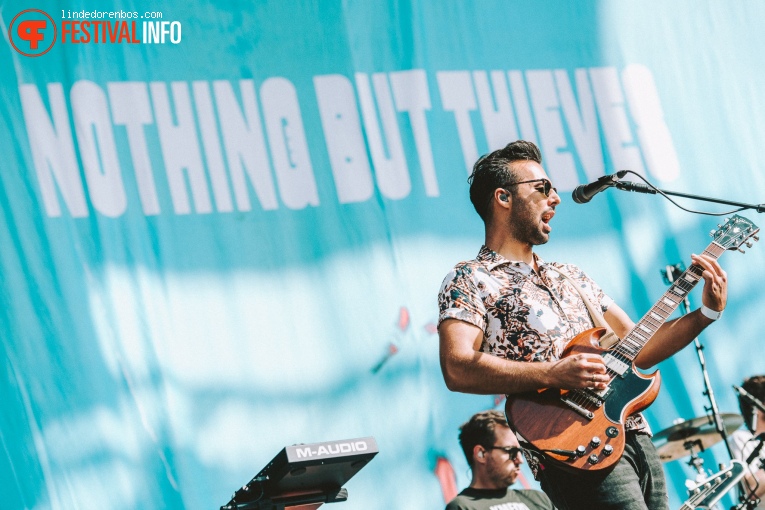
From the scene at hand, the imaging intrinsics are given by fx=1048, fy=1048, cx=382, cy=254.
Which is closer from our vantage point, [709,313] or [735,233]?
[709,313]

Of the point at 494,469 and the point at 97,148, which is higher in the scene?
the point at 97,148

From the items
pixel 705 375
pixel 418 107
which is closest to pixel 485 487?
pixel 705 375

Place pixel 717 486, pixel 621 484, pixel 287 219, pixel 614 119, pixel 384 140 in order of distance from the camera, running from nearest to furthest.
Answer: pixel 621 484, pixel 717 486, pixel 287 219, pixel 384 140, pixel 614 119

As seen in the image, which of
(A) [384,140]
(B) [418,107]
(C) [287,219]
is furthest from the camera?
(B) [418,107]

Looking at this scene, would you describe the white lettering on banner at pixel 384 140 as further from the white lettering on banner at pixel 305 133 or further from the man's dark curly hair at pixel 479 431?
the man's dark curly hair at pixel 479 431

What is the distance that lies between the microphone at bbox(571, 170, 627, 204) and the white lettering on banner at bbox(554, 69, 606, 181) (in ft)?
9.04

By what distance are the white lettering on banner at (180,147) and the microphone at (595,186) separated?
250cm

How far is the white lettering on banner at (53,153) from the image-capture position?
16.7ft

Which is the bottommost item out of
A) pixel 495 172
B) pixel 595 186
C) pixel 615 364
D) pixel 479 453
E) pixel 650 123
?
pixel 615 364

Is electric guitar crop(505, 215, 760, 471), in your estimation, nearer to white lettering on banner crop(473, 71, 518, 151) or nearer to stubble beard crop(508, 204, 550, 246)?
stubble beard crop(508, 204, 550, 246)

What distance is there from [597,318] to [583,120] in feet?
10.2

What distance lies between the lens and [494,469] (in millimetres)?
5008

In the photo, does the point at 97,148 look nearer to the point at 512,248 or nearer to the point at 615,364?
the point at 512,248

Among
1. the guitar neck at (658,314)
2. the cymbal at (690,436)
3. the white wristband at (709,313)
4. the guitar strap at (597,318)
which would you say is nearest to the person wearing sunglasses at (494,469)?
the cymbal at (690,436)
